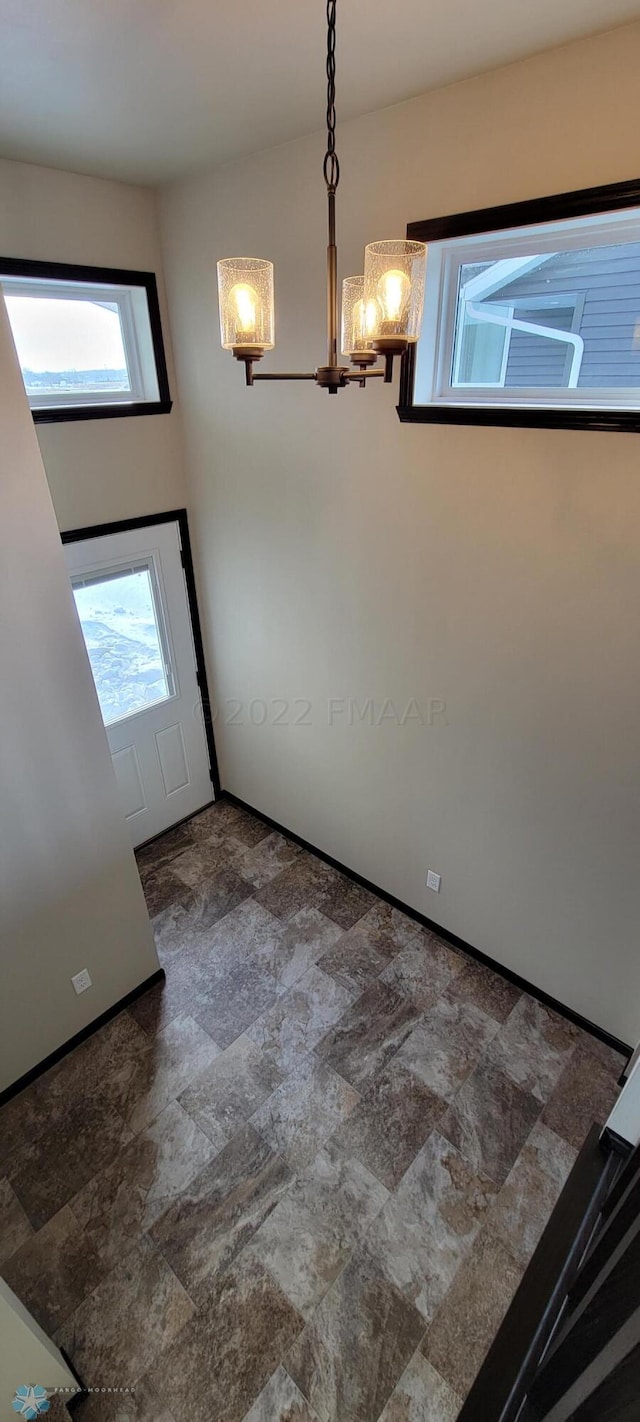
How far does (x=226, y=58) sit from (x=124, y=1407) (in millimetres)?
3696

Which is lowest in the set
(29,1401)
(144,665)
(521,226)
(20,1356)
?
(29,1401)

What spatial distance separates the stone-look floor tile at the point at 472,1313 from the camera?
1695 millimetres

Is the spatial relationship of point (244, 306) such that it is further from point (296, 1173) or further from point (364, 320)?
point (296, 1173)

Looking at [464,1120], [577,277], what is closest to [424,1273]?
[464,1120]

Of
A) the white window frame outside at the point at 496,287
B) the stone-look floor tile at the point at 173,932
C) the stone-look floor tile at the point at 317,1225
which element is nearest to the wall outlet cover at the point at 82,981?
the stone-look floor tile at the point at 173,932

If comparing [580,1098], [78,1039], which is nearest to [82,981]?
[78,1039]

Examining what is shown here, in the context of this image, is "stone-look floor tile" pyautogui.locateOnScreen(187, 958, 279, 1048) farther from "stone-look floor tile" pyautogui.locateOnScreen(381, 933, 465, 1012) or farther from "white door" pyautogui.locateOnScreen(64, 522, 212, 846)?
"white door" pyautogui.locateOnScreen(64, 522, 212, 846)

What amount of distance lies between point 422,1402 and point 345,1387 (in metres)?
0.21

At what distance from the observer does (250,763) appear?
372 centimetres

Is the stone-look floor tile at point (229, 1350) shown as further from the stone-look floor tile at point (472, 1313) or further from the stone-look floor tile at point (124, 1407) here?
the stone-look floor tile at point (472, 1313)

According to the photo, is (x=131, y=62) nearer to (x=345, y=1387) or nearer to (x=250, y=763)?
(x=250, y=763)

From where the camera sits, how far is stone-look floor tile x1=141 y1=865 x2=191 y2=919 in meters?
3.30

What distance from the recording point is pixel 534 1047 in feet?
8.23

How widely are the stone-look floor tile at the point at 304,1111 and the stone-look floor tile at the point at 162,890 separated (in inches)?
46.2
